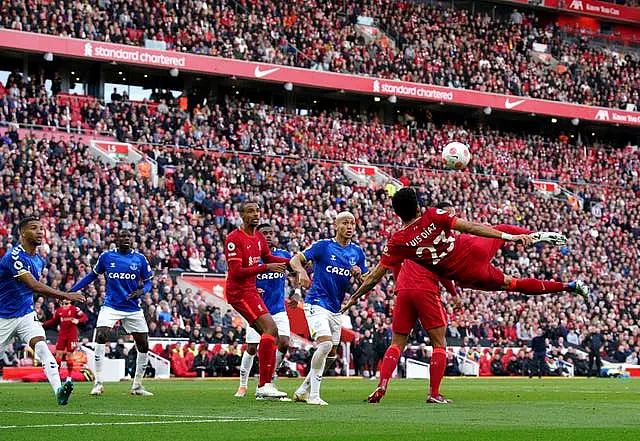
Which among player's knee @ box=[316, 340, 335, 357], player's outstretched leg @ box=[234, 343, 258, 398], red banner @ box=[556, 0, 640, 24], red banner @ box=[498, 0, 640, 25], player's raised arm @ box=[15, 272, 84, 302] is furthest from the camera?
red banner @ box=[556, 0, 640, 24]

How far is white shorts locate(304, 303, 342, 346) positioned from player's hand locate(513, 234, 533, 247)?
394 cm

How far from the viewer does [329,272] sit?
1557 cm

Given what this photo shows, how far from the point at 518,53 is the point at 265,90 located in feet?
53.9

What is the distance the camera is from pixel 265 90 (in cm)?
5209

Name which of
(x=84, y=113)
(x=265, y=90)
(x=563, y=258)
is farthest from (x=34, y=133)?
(x=563, y=258)

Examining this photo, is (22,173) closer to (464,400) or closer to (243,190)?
(243,190)

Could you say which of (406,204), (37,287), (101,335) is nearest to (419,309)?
(406,204)

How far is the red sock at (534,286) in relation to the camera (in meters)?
13.5

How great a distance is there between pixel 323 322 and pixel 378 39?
41701mm

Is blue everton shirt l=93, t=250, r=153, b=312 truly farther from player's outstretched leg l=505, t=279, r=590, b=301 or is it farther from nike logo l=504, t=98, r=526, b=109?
nike logo l=504, t=98, r=526, b=109

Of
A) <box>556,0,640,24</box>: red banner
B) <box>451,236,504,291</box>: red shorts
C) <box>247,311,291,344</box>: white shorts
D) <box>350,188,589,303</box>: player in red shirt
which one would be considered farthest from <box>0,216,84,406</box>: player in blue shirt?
<box>556,0,640,24</box>: red banner

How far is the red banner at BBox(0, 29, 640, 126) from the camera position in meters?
43.8

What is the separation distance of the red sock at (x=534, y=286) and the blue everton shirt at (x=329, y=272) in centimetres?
289

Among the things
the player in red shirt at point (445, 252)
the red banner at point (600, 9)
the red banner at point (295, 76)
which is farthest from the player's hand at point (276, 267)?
the red banner at point (600, 9)
